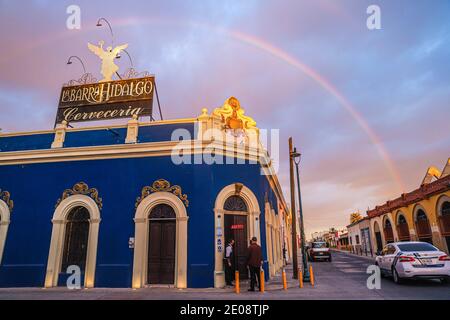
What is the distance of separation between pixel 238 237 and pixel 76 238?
23.5ft

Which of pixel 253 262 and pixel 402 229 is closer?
pixel 253 262

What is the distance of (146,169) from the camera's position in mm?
12688

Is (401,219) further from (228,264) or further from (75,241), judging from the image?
(75,241)

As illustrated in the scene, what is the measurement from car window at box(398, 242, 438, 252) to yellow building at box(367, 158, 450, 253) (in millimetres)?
9432

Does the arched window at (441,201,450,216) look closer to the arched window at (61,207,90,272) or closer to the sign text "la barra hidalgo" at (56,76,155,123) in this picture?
the sign text "la barra hidalgo" at (56,76,155,123)

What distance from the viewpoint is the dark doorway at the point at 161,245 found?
458 inches

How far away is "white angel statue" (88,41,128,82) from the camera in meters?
16.1

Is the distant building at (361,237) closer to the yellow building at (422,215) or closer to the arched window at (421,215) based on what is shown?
the yellow building at (422,215)

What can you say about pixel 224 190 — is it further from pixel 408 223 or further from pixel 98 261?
pixel 408 223

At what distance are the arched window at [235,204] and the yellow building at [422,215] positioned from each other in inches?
545

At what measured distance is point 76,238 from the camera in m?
12.7

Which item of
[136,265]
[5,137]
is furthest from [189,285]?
[5,137]

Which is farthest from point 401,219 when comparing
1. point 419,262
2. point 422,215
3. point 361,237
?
point 419,262
